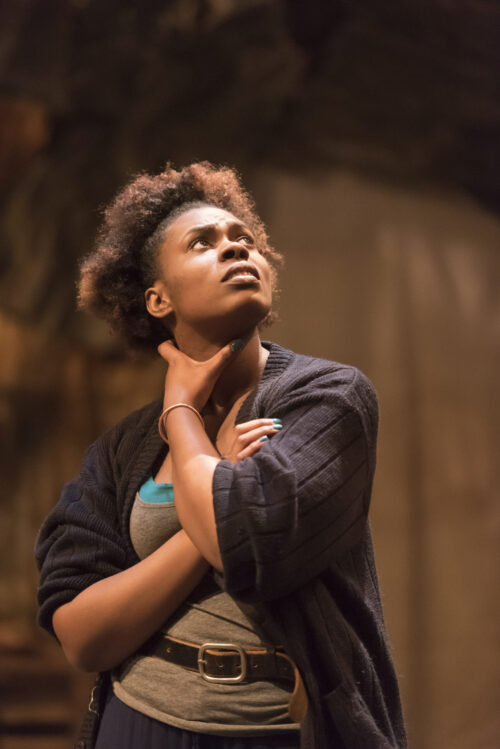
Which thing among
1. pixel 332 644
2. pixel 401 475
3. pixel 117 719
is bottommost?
pixel 401 475

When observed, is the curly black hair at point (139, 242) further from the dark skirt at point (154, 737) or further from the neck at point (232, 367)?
the dark skirt at point (154, 737)

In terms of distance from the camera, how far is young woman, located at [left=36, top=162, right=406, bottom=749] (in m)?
0.99

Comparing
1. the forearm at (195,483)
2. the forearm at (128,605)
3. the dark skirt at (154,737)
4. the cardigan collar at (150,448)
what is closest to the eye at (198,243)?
the cardigan collar at (150,448)

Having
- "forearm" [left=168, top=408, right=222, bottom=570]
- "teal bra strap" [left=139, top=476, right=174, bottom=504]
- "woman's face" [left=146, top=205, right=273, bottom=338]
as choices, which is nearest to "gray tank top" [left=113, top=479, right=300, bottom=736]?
"teal bra strap" [left=139, top=476, right=174, bottom=504]

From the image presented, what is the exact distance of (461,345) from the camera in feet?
10.1

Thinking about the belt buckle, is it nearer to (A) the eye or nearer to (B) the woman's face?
(B) the woman's face

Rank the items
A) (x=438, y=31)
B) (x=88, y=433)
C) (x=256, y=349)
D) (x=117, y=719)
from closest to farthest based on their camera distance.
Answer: (x=117, y=719)
(x=256, y=349)
(x=438, y=31)
(x=88, y=433)

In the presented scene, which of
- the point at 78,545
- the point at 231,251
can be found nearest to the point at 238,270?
the point at 231,251

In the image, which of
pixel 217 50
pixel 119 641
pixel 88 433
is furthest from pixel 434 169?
pixel 119 641

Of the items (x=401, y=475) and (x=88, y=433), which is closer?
(x=401, y=475)

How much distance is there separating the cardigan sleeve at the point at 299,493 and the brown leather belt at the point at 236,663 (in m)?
0.12

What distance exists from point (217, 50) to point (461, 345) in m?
1.52

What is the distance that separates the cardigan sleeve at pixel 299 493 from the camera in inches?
37.5

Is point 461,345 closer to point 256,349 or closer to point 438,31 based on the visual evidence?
point 438,31
